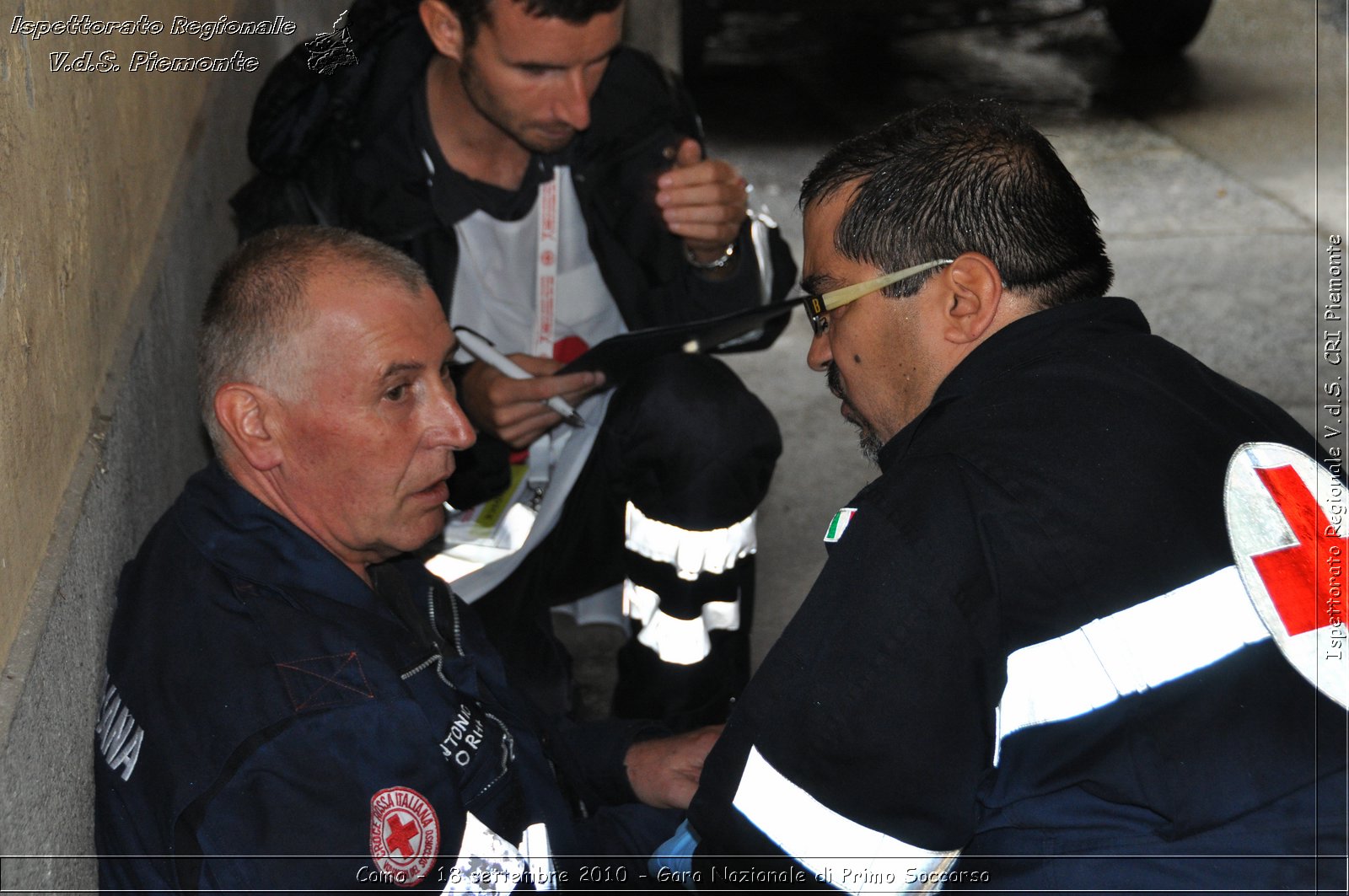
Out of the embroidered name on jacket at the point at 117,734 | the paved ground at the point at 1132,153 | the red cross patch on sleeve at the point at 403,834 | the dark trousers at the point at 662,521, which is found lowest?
the paved ground at the point at 1132,153

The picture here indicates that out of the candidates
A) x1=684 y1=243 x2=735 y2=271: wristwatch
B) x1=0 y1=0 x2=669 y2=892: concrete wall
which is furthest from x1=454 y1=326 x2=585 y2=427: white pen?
x1=0 y1=0 x2=669 y2=892: concrete wall

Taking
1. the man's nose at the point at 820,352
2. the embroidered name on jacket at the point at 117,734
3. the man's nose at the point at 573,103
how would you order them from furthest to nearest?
the man's nose at the point at 573,103 < the man's nose at the point at 820,352 < the embroidered name on jacket at the point at 117,734

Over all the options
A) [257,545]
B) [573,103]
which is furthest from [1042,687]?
[573,103]

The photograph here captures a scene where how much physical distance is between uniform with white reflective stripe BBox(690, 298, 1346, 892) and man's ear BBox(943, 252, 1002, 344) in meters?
0.21

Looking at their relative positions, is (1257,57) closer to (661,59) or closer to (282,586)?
(661,59)

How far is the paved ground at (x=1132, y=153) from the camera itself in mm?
4398

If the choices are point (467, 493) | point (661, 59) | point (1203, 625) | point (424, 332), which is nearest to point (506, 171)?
point (467, 493)

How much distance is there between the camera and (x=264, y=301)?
6.40ft

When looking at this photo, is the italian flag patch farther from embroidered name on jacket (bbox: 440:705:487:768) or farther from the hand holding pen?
the hand holding pen

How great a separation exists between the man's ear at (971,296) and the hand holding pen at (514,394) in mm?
1072

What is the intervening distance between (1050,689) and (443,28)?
199 cm

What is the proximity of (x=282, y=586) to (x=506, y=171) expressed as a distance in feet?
4.83

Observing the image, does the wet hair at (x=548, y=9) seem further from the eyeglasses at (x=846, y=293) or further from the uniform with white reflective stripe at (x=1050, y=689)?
the uniform with white reflective stripe at (x=1050, y=689)

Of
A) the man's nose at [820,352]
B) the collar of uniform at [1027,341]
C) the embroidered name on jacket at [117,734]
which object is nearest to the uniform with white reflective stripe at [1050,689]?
the collar of uniform at [1027,341]
